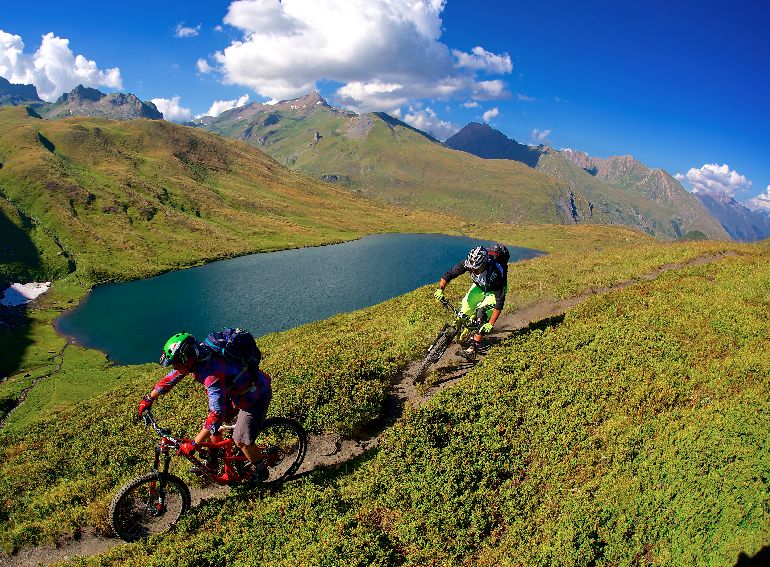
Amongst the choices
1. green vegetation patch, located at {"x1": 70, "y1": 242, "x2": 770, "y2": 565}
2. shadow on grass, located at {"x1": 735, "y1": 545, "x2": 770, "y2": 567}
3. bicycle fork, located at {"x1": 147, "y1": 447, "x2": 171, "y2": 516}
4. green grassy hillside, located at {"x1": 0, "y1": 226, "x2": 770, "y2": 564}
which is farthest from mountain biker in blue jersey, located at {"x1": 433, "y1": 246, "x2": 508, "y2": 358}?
bicycle fork, located at {"x1": 147, "y1": 447, "x2": 171, "y2": 516}

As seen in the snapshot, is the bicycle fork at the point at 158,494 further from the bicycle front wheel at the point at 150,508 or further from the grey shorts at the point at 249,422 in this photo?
the grey shorts at the point at 249,422

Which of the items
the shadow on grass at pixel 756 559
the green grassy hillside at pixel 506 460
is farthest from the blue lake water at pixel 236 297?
the shadow on grass at pixel 756 559

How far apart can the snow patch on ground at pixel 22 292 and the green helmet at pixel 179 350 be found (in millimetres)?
120484

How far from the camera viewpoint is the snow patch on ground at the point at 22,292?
9969 centimetres

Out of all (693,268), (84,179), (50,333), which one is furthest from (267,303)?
(84,179)

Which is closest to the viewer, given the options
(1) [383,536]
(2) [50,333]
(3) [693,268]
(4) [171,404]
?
(1) [383,536]

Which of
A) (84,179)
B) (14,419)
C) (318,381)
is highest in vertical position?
(84,179)

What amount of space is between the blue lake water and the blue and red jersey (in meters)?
69.0

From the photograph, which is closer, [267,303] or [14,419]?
[14,419]

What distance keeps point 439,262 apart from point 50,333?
115476mm

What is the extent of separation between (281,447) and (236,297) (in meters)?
98.0

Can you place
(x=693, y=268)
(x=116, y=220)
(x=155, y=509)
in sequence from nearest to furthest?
(x=155, y=509) → (x=693, y=268) → (x=116, y=220)

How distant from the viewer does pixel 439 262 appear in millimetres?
156500

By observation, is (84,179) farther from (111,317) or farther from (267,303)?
(267,303)
